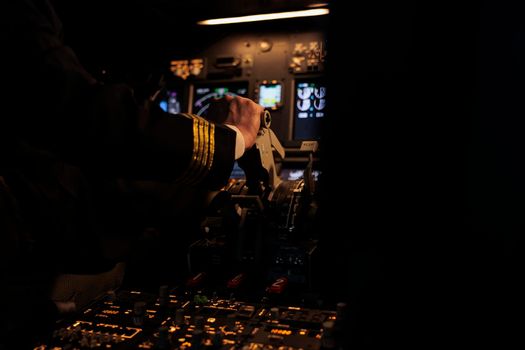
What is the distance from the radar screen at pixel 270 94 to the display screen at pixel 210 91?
0.16 m

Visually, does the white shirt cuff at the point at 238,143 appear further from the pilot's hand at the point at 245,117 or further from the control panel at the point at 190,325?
the control panel at the point at 190,325

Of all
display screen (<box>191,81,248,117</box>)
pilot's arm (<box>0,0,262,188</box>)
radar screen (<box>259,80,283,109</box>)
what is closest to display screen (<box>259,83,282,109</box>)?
radar screen (<box>259,80,283,109</box>)

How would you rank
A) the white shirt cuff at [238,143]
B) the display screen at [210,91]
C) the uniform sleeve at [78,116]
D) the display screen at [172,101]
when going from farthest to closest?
the display screen at [172,101] → the display screen at [210,91] → the white shirt cuff at [238,143] → the uniform sleeve at [78,116]

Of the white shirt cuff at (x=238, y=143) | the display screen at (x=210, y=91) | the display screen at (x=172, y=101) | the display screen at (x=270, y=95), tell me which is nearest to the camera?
the white shirt cuff at (x=238, y=143)

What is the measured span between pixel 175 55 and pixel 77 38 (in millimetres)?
941

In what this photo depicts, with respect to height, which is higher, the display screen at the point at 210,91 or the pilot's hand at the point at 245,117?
the display screen at the point at 210,91

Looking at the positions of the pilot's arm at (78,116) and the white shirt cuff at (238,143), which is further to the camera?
the white shirt cuff at (238,143)

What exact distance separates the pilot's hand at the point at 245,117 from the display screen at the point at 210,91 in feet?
5.96

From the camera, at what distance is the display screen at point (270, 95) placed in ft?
9.86

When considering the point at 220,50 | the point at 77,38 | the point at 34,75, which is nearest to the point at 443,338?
the point at 34,75

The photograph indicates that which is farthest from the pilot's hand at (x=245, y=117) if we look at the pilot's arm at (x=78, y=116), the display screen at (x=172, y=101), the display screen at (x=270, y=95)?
the display screen at (x=172, y=101)

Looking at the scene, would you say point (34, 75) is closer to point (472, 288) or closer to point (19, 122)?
point (19, 122)

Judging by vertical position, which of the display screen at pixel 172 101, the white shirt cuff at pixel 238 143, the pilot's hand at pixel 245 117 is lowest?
the white shirt cuff at pixel 238 143

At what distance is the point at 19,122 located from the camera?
1.10 m
